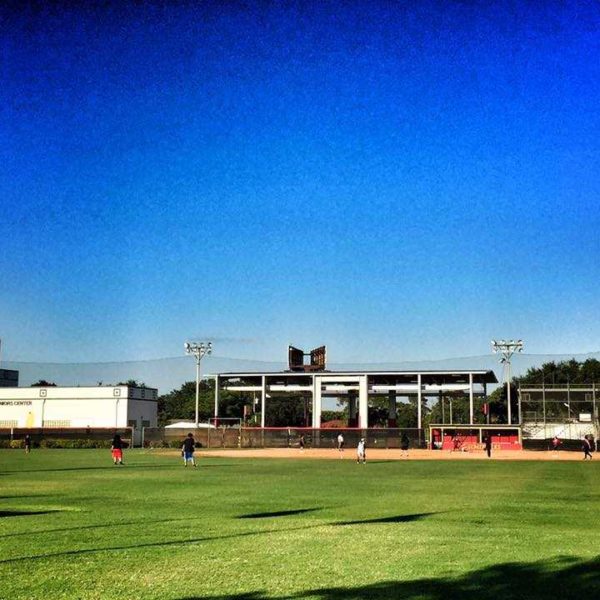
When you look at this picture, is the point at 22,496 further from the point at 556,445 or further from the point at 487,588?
the point at 556,445

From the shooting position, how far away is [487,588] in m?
10.0

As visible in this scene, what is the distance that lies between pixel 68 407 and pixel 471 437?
49198 millimetres

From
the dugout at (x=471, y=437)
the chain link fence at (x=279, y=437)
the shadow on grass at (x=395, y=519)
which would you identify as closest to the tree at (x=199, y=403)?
the chain link fence at (x=279, y=437)

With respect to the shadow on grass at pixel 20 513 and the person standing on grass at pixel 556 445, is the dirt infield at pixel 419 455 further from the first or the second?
the shadow on grass at pixel 20 513

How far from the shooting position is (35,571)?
1119 cm

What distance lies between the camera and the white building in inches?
3607

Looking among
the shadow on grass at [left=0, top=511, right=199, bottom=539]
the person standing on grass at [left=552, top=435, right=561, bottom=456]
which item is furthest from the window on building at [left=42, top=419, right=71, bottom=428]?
the shadow on grass at [left=0, top=511, right=199, bottom=539]

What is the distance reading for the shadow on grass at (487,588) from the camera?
959 cm

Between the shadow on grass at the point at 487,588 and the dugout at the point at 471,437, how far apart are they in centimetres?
5737

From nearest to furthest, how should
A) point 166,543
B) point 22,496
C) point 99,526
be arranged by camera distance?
1. point 166,543
2. point 99,526
3. point 22,496

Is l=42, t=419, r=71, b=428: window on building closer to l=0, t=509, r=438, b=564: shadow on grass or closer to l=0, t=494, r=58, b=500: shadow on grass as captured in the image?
l=0, t=494, r=58, b=500: shadow on grass

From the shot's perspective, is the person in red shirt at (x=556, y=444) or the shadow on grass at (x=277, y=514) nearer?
the shadow on grass at (x=277, y=514)

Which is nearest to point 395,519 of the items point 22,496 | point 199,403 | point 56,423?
point 22,496

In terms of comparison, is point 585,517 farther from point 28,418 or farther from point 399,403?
point 399,403
